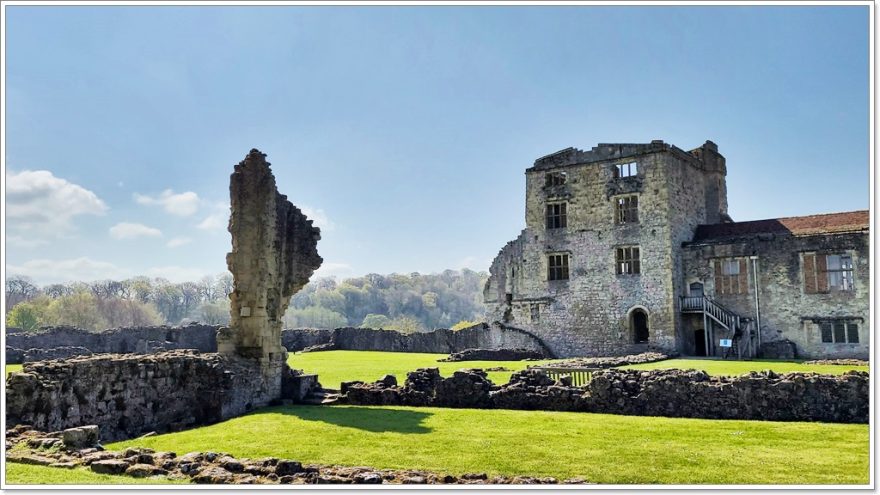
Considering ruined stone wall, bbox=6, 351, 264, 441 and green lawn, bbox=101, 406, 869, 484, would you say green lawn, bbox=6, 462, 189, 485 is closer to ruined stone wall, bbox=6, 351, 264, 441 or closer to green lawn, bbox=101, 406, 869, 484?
green lawn, bbox=101, 406, 869, 484

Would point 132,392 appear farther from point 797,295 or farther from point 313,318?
point 313,318

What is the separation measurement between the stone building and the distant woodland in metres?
32.8

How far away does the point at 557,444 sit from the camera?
43.7ft

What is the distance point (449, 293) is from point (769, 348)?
141 m

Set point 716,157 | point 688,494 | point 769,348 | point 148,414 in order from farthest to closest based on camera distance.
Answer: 1. point 716,157
2. point 769,348
3. point 148,414
4. point 688,494

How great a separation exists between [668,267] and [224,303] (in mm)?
111116

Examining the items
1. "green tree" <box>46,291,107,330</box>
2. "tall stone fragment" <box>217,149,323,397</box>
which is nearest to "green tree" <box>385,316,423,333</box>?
"green tree" <box>46,291,107,330</box>

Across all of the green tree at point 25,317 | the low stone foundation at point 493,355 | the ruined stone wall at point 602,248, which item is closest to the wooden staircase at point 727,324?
the ruined stone wall at point 602,248

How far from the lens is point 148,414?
1650 cm

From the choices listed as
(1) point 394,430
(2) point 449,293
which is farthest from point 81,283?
(1) point 394,430

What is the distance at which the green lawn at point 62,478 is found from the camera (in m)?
9.75

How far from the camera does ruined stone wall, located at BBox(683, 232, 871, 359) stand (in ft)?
110

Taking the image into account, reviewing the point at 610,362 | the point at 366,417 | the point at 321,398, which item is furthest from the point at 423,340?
the point at 366,417

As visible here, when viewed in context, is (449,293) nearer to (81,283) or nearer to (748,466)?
(81,283)
